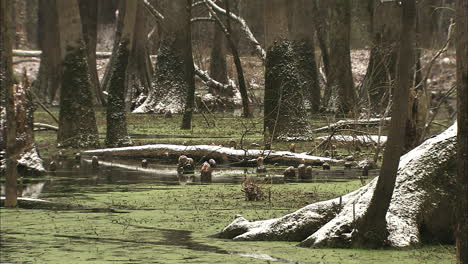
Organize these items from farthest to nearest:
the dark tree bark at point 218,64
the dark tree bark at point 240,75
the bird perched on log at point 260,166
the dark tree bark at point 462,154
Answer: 1. the dark tree bark at point 218,64
2. the dark tree bark at point 240,75
3. the bird perched on log at point 260,166
4. the dark tree bark at point 462,154

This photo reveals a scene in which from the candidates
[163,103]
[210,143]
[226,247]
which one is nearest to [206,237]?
[226,247]

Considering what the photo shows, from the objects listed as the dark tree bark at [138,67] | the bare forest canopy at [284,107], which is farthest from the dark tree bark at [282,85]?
the dark tree bark at [138,67]

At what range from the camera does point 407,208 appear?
10.4 meters

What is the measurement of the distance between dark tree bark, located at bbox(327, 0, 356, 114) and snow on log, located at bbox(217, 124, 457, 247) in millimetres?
18080

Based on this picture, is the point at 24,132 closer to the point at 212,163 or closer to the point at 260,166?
the point at 212,163

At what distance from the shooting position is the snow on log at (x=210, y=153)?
17.9 metres

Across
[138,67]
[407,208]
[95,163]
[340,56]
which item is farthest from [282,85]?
[138,67]

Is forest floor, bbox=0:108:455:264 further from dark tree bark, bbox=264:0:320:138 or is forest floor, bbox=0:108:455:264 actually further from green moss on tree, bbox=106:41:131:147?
green moss on tree, bbox=106:41:131:147

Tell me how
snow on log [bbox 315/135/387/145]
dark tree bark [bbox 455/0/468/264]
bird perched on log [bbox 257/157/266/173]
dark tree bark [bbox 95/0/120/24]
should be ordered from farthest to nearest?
dark tree bark [bbox 95/0/120/24]
snow on log [bbox 315/135/387/145]
bird perched on log [bbox 257/157/266/173]
dark tree bark [bbox 455/0/468/264]

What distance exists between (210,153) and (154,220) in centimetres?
602

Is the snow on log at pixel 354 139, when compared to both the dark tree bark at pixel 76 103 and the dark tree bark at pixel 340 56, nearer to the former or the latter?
the dark tree bark at pixel 76 103

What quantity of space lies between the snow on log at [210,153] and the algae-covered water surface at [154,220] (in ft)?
1.36

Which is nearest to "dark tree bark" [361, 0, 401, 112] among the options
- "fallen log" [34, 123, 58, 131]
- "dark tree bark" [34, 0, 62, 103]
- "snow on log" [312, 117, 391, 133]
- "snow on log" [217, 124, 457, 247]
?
"snow on log" [312, 117, 391, 133]

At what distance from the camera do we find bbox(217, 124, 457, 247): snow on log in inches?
402
